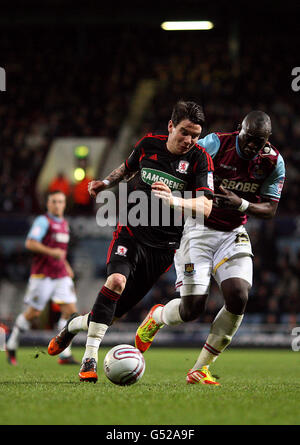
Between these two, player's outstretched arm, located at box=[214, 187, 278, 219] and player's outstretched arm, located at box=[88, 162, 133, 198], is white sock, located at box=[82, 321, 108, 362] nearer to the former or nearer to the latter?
player's outstretched arm, located at box=[88, 162, 133, 198]

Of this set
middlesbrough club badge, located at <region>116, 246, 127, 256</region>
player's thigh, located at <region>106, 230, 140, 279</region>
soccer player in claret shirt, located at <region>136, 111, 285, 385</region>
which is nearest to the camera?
player's thigh, located at <region>106, 230, 140, 279</region>

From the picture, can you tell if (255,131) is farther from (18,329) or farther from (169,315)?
(18,329)

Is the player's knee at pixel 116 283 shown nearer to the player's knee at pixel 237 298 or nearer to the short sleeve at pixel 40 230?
the player's knee at pixel 237 298

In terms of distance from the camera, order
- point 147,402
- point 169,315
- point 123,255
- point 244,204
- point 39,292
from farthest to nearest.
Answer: point 39,292 < point 169,315 < point 244,204 < point 123,255 < point 147,402

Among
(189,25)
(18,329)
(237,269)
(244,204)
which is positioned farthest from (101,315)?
(189,25)

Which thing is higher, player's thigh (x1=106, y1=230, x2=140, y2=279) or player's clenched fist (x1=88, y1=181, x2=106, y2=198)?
player's clenched fist (x1=88, y1=181, x2=106, y2=198)

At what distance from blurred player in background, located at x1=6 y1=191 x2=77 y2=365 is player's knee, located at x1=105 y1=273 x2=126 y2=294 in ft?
13.1

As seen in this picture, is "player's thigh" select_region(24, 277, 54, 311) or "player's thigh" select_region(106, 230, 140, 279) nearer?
"player's thigh" select_region(106, 230, 140, 279)

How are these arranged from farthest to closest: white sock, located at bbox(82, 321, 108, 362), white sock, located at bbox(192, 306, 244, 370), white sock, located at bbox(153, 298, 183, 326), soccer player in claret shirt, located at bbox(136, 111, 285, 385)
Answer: white sock, located at bbox(153, 298, 183, 326), white sock, located at bbox(192, 306, 244, 370), soccer player in claret shirt, located at bbox(136, 111, 285, 385), white sock, located at bbox(82, 321, 108, 362)

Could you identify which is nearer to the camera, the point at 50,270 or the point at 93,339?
the point at 93,339

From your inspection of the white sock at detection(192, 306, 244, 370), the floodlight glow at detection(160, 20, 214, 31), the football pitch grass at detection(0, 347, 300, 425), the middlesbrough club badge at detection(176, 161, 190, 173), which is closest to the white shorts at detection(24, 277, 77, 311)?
the football pitch grass at detection(0, 347, 300, 425)

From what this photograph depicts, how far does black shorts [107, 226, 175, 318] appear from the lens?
19.6 feet

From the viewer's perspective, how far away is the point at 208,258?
21.4ft

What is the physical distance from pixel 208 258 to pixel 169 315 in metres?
0.67
